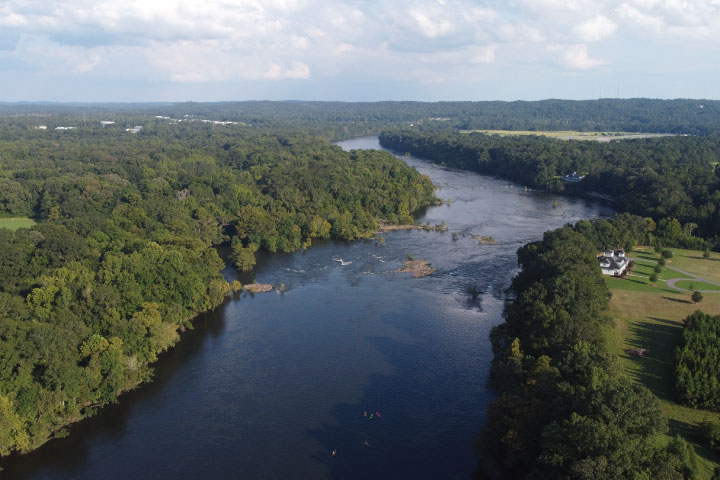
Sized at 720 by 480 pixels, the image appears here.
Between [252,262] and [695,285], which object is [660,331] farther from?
[252,262]

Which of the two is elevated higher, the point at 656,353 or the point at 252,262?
the point at 656,353

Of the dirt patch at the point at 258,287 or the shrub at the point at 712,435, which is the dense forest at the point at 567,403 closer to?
the shrub at the point at 712,435

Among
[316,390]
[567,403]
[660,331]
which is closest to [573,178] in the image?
[660,331]

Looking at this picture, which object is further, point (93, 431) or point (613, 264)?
point (613, 264)

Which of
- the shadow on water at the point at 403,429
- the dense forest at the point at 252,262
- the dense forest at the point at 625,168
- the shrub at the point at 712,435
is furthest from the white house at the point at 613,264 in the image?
the shrub at the point at 712,435

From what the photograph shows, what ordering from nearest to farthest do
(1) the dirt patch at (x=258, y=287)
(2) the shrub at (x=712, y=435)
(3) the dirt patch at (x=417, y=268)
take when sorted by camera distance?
(2) the shrub at (x=712, y=435) → (1) the dirt patch at (x=258, y=287) → (3) the dirt patch at (x=417, y=268)
